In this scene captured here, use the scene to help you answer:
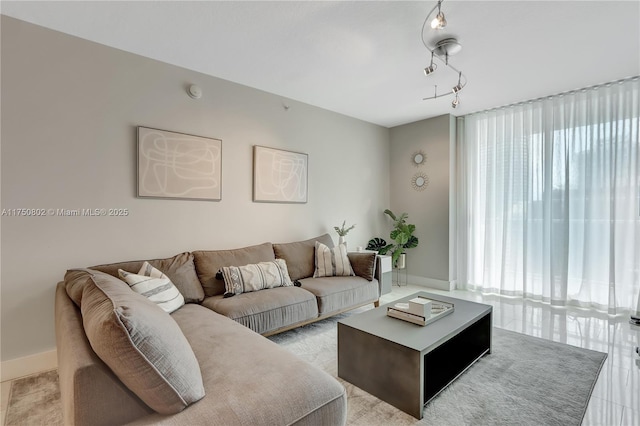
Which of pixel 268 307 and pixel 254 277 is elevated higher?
pixel 254 277

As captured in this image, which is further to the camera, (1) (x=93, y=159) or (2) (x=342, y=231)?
(2) (x=342, y=231)

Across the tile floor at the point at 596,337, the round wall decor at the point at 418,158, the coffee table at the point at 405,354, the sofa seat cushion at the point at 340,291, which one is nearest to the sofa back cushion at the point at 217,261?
the sofa seat cushion at the point at 340,291

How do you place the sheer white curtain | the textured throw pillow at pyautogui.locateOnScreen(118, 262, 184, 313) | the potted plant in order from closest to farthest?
1. the textured throw pillow at pyautogui.locateOnScreen(118, 262, 184, 313)
2. the sheer white curtain
3. the potted plant

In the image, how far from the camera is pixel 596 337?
2881 millimetres

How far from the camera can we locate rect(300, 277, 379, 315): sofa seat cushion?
3023mm

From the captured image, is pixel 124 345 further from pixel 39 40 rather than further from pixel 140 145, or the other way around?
pixel 39 40

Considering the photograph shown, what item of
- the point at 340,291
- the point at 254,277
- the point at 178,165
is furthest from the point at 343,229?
the point at 178,165

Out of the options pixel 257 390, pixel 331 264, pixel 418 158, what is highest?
pixel 418 158

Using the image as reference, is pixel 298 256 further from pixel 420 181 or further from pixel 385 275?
pixel 420 181

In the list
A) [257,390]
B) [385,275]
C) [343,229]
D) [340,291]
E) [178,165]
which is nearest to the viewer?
[257,390]

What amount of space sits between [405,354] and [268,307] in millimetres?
1231

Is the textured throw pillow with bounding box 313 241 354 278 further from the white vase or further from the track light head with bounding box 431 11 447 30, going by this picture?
the track light head with bounding box 431 11 447 30

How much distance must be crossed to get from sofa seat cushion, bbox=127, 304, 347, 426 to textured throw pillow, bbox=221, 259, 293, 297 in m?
1.04

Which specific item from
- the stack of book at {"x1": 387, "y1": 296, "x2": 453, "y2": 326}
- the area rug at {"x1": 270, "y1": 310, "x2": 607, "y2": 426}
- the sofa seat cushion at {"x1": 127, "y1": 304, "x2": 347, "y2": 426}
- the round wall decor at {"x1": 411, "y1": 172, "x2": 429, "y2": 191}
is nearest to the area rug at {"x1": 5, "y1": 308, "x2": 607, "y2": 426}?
the area rug at {"x1": 270, "y1": 310, "x2": 607, "y2": 426}
